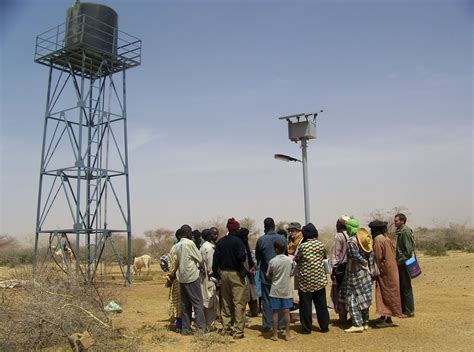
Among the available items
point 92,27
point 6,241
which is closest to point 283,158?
point 92,27

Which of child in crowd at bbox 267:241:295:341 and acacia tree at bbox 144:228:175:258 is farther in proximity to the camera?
acacia tree at bbox 144:228:175:258

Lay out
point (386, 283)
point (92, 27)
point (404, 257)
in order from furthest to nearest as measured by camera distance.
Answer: point (92, 27) < point (404, 257) < point (386, 283)

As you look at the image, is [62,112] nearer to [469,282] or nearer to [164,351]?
[164,351]

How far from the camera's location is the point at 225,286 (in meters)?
7.71

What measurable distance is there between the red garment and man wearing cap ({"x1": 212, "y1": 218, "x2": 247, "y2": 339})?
8.02 feet

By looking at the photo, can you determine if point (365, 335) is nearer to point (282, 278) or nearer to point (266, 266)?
point (282, 278)

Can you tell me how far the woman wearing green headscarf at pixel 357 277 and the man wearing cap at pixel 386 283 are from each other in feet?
0.88

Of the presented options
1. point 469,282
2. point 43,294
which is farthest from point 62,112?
point 469,282

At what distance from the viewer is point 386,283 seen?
8.28 metres

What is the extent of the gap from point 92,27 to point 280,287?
44.1 ft

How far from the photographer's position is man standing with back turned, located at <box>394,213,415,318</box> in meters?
8.92

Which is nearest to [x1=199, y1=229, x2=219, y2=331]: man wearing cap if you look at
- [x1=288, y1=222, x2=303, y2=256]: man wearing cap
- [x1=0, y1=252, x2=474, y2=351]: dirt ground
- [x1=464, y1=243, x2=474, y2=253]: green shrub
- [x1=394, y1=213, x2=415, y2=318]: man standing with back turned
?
[x1=0, y1=252, x2=474, y2=351]: dirt ground

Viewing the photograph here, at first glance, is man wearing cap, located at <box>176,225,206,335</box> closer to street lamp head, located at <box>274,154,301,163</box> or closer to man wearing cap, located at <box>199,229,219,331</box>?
man wearing cap, located at <box>199,229,219,331</box>

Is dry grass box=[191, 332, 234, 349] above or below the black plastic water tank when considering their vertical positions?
below
